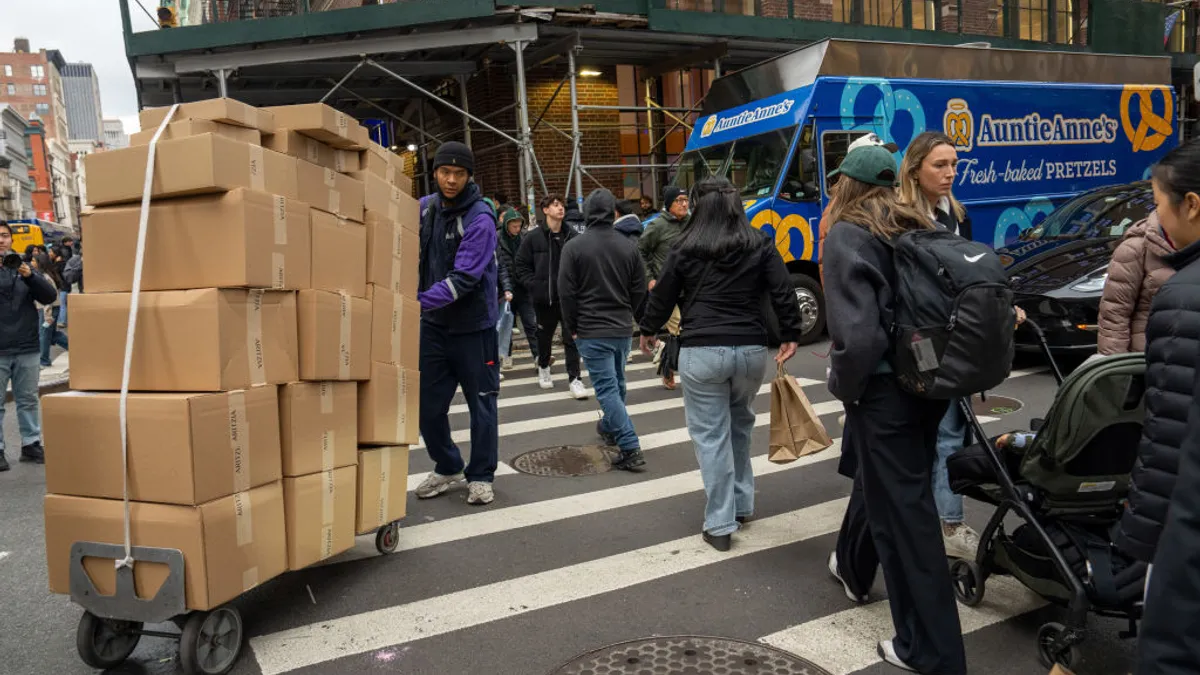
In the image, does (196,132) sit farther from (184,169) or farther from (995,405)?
(995,405)

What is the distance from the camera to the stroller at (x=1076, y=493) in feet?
9.75

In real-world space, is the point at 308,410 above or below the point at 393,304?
below

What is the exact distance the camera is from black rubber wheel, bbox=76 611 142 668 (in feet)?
11.1

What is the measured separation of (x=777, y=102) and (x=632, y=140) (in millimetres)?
7403

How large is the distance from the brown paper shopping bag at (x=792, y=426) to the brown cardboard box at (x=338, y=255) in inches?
86.8

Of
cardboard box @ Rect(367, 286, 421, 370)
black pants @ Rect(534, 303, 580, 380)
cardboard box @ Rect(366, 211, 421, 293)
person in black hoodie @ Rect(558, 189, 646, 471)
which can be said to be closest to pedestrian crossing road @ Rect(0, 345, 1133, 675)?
person in black hoodie @ Rect(558, 189, 646, 471)

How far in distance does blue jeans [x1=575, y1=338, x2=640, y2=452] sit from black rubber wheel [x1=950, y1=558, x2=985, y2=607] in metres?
2.70

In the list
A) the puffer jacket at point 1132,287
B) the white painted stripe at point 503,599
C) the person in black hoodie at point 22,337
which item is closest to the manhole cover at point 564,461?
the white painted stripe at point 503,599

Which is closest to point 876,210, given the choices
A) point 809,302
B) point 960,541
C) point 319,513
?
point 960,541

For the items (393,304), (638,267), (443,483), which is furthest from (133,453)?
(638,267)

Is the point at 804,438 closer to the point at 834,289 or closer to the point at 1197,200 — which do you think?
the point at 834,289

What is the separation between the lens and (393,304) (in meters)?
4.48

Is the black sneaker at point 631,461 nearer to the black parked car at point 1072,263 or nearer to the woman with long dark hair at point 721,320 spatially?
the woman with long dark hair at point 721,320

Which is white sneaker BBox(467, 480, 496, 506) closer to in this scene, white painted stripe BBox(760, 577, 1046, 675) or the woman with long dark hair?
the woman with long dark hair
